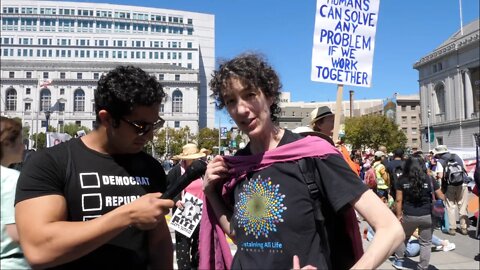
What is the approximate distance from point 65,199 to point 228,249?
94cm

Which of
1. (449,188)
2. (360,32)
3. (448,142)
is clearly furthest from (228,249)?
(448,142)

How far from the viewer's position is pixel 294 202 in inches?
75.5

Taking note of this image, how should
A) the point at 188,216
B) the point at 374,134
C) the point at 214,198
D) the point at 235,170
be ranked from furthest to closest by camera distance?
the point at 374,134 → the point at 188,216 → the point at 214,198 → the point at 235,170

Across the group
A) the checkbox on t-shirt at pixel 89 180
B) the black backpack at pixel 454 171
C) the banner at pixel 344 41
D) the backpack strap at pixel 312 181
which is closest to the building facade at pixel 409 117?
the black backpack at pixel 454 171

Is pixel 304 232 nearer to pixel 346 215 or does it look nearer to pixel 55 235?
pixel 346 215

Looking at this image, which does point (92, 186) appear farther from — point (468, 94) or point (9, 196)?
point (468, 94)

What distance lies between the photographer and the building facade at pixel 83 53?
97938mm

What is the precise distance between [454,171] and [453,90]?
67.9 meters

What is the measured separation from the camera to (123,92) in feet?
6.72

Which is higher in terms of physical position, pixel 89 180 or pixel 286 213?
pixel 89 180

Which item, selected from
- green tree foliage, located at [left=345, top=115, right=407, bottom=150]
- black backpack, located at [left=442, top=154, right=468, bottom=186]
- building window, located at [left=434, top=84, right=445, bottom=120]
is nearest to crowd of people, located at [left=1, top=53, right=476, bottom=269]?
black backpack, located at [left=442, top=154, right=468, bottom=186]

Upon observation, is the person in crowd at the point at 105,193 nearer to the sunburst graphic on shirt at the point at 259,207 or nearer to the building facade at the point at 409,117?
the sunburst graphic on shirt at the point at 259,207

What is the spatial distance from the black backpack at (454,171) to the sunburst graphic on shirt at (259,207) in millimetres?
9897

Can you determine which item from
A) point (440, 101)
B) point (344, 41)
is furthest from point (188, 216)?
point (440, 101)
